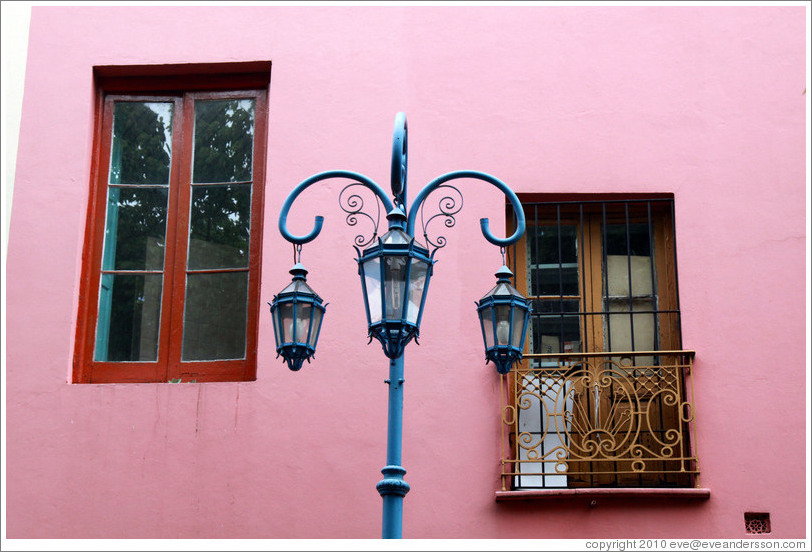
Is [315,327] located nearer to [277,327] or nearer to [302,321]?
[302,321]

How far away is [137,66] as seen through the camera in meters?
8.21

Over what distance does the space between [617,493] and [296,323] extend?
2.43 metres

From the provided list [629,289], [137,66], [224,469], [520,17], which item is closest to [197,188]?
[137,66]

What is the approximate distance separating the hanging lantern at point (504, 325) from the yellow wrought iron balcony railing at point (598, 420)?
4.33ft

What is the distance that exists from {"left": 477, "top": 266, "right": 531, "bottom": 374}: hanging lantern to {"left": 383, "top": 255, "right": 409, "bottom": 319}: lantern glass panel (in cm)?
57

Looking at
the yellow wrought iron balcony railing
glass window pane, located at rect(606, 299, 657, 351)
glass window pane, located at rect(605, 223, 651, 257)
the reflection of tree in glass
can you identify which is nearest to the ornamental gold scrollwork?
the yellow wrought iron balcony railing

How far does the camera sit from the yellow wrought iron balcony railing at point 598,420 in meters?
7.07

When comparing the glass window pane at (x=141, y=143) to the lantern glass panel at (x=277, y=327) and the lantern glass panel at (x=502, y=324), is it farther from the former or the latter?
the lantern glass panel at (x=502, y=324)

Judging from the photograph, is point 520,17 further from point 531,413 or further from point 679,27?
point 531,413

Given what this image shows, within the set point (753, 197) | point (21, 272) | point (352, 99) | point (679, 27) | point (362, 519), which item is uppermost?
point (679, 27)

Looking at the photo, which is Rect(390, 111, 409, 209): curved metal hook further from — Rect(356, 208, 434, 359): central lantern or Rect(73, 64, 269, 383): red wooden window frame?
Rect(73, 64, 269, 383): red wooden window frame

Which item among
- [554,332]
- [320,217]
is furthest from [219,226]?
[554,332]

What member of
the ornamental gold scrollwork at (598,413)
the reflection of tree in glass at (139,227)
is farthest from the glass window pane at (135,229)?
the ornamental gold scrollwork at (598,413)

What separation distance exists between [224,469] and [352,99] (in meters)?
2.72
